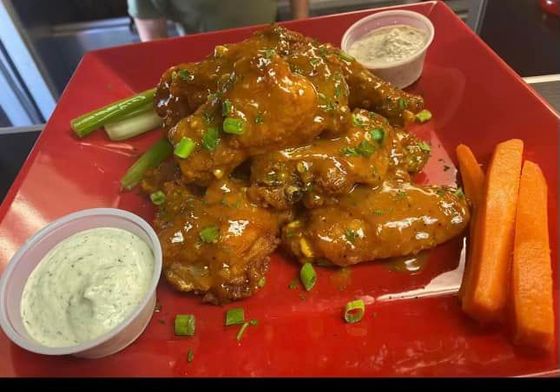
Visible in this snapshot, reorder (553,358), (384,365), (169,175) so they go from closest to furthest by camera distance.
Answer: (553,358)
(384,365)
(169,175)

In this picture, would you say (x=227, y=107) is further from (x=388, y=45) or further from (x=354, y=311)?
(x=388, y=45)

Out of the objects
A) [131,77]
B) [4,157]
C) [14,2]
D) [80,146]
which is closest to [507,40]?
[131,77]

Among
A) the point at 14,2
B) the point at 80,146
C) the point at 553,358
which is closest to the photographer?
the point at 553,358

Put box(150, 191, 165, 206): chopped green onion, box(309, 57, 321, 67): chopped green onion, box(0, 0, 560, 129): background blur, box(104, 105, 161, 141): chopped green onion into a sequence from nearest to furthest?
box(309, 57, 321, 67): chopped green onion
box(150, 191, 165, 206): chopped green onion
box(104, 105, 161, 141): chopped green onion
box(0, 0, 560, 129): background blur

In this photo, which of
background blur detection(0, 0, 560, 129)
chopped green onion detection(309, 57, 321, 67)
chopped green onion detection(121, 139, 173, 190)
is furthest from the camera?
background blur detection(0, 0, 560, 129)

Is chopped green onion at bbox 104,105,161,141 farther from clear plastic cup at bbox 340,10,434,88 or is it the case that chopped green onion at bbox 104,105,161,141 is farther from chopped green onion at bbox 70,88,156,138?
clear plastic cup at bbox 340,10,434,88

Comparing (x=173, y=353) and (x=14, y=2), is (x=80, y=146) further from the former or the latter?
(x=14, y=2)

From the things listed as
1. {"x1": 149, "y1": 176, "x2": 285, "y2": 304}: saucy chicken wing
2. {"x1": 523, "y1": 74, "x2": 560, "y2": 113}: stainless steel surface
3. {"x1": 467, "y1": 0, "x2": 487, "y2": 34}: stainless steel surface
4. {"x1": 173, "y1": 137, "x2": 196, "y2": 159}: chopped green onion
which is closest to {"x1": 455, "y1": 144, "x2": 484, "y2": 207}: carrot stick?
{"x1": 523, "y1": 74, "x2": 560, "y2": 113}: stainless steel surface
